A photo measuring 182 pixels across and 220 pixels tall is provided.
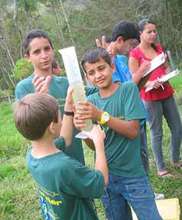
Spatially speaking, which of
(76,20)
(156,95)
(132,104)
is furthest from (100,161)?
(76,20)

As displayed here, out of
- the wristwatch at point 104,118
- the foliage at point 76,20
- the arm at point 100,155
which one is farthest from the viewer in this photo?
the foliage at point 76,20

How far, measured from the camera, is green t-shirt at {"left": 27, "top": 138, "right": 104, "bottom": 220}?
79.9 inches

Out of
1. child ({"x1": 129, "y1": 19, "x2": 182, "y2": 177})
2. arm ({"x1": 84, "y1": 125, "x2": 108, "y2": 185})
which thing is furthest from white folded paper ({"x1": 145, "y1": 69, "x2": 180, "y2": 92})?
arm ({"x1": 84, "y1": 125, "x2": 108, "y2": 185})

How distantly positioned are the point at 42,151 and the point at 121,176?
0.69 m

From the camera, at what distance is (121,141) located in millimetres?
2611

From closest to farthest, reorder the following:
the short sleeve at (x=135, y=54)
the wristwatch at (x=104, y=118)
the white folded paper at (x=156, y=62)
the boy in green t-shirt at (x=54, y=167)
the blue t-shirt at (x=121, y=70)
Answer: the boy in green t-shirt at (x=54, y=167) → the wristwatch at (x=104, y=118) → the blue t-shirt at (x=121, y=70) → the white folded paper at (x=156, y=62) → the short sleeve at (x=135, y=54)

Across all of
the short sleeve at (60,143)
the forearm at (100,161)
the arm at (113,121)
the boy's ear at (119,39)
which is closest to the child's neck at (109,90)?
the arm at (113,121)

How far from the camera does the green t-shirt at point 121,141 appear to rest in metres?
2.56

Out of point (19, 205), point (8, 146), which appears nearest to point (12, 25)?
point (8, 146)

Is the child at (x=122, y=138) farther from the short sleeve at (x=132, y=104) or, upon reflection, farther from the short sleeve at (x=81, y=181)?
the short sleeve at (x=81, y=181)

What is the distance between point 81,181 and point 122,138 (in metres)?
0.62

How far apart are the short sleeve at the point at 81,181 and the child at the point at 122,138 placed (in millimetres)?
510

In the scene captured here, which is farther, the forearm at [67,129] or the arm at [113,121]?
the forearm at [67,129]

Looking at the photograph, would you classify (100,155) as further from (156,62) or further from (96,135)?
(156,62)
